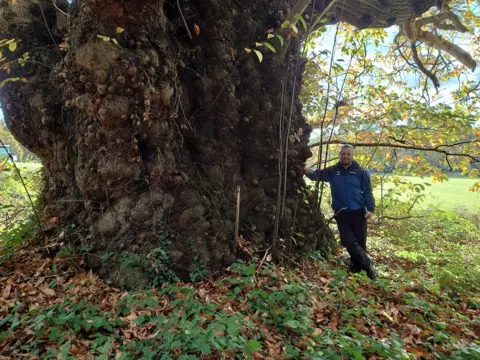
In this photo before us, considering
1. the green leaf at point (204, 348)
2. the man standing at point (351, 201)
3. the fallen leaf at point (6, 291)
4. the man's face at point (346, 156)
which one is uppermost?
the man's face at point (346, 156)

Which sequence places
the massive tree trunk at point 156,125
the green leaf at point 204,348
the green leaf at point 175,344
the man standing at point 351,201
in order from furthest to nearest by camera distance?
the man standing at point 351,201 < the massive tree trunk at point 156,125 < the green leaf at point 175,344 < the green leaf at point 204,348

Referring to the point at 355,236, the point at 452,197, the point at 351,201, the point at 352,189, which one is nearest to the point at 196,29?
the point at 352,189

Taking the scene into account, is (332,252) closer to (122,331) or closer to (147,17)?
(122,331)

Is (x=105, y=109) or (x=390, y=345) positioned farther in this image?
(x=105, y=109)

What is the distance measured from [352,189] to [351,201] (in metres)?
0.20

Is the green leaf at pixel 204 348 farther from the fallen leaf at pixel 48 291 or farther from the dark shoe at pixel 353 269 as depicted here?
the dark shoe at pixel 353 269

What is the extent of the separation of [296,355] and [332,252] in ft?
10.2

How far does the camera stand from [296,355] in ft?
6.99

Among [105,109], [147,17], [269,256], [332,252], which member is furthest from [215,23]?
[332,252]

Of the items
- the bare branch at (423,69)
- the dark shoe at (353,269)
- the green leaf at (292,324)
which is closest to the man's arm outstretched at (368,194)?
the dark shoe at (353,269)

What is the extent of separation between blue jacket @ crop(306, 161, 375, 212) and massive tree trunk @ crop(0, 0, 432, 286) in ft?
1.89

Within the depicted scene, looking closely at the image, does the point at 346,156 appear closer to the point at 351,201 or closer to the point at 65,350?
the point at 351,201

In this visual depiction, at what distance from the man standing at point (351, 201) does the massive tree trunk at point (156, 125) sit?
20.5 inches

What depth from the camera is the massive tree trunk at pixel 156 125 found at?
3.20m
